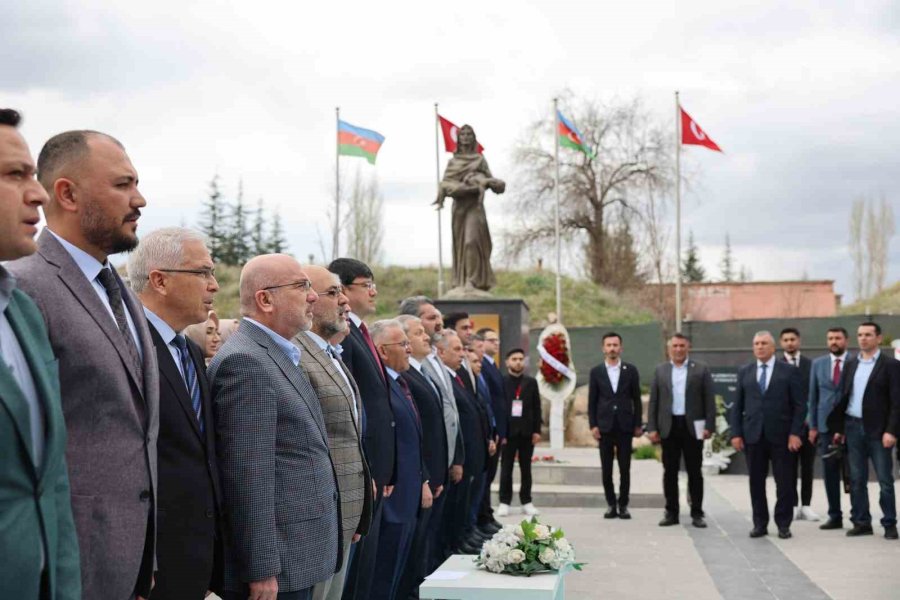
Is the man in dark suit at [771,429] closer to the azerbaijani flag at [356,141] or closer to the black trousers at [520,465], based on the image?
the black trousers at [520,465]

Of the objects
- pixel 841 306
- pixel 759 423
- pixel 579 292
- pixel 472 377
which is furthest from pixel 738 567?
pixel 841 306

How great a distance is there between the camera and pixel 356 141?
23.4m

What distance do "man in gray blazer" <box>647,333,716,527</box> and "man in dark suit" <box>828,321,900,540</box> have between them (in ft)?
4.72

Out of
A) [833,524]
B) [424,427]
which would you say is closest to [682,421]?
[833,524]

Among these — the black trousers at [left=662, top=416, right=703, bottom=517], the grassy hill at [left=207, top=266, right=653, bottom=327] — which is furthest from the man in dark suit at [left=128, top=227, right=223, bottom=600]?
the grassy hill at [left=207, top=266, right=653, bottom=327]

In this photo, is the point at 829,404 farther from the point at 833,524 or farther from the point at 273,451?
the point at 273,451

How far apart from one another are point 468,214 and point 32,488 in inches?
615

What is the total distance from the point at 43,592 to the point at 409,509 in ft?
12.5

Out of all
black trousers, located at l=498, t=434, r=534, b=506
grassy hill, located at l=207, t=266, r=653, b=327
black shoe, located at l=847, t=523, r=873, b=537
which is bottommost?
black shoe, located at l=847, t=523, r=873, b=537

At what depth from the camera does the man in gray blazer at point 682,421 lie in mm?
11172

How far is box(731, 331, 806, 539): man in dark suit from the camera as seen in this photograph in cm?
1027

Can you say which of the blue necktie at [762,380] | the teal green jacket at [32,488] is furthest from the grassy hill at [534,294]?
the teal green jacket at [32,488]

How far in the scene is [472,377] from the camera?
1002 centimetres

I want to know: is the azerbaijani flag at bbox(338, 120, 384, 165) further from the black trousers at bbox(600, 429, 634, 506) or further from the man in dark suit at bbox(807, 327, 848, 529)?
the man in dark suit at bbox(807, 327, 848, 529)
